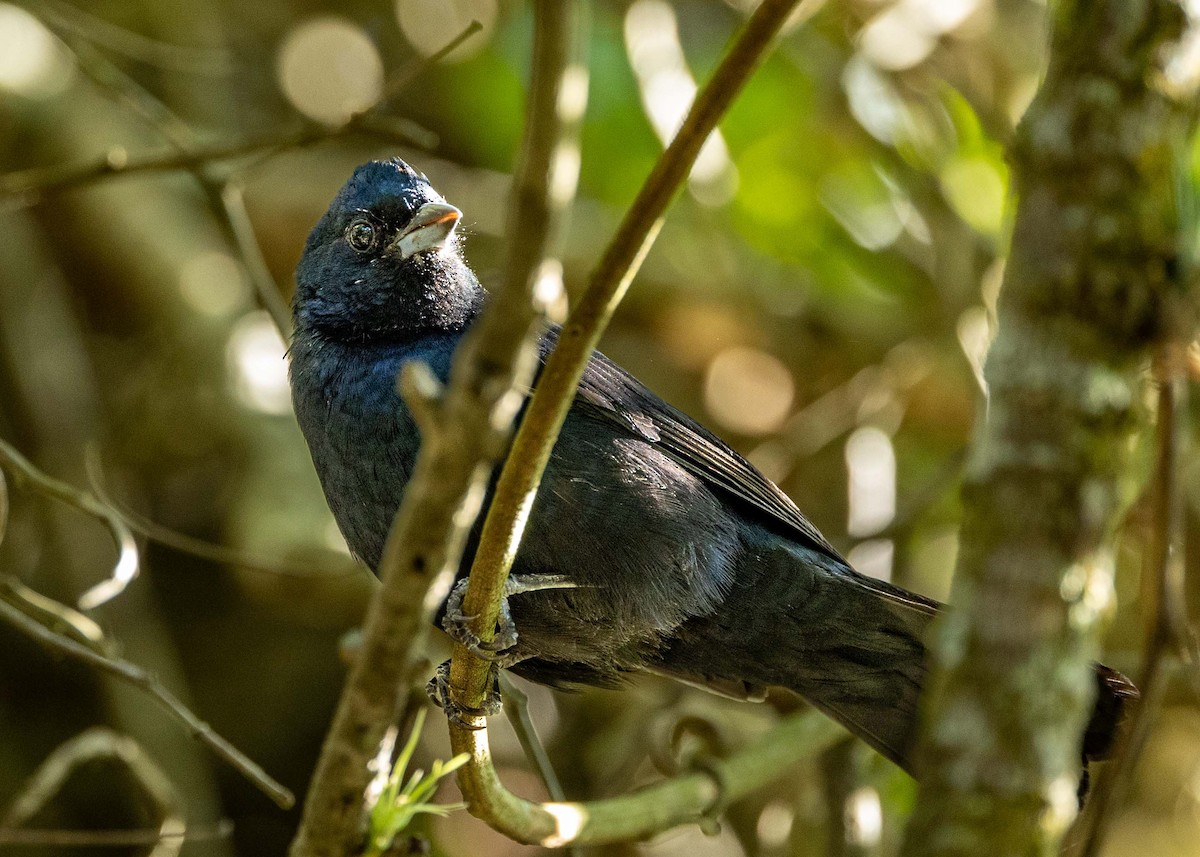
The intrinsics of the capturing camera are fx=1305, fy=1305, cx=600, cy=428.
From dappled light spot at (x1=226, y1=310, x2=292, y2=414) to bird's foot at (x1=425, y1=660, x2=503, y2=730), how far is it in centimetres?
248

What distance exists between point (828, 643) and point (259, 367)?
3175 mm

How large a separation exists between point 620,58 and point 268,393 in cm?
240

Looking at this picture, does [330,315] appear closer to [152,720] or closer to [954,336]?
[152,720]

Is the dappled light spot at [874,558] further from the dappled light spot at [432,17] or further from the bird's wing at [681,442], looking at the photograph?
the dappled light spot at [432,17]

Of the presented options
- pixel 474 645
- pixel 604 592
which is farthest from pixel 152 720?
pixel 474 645

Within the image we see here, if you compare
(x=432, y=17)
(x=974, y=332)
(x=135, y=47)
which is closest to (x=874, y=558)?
(x=974, y=332)

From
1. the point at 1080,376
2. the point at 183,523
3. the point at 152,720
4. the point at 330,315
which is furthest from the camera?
the point at 183,523

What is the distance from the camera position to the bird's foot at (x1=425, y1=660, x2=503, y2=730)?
9.60 ft

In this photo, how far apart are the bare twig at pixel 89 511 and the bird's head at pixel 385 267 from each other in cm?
84

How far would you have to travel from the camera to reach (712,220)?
6.31m

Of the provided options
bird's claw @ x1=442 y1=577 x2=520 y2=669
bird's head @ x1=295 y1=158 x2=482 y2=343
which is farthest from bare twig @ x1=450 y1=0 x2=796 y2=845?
bird's head @ x1=295 y1=158 x2=482 y2=343

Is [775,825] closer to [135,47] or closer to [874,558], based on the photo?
[874,558]

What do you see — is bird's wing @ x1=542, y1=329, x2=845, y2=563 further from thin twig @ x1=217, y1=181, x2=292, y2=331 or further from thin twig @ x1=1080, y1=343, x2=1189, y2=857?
thin twig @ x1=1080, y1=343, x2=1189, y2=857

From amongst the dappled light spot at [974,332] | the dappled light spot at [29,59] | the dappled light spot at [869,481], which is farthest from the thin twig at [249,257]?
the dappled light spot at [974,332]
